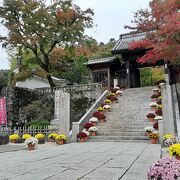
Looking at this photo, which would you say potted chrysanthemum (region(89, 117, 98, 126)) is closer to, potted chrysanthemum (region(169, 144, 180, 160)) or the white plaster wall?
potted chrysanthemum (region(169, 144, 180, 160))

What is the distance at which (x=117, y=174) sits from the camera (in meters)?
6.24

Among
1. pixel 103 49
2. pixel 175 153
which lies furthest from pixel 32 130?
pixel 103 49

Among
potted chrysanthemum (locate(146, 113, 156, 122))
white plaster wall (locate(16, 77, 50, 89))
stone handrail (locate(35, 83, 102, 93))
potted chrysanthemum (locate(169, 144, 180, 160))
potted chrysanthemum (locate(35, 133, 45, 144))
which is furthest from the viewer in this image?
white plaster wall (locate(16, 77, 50, 89))

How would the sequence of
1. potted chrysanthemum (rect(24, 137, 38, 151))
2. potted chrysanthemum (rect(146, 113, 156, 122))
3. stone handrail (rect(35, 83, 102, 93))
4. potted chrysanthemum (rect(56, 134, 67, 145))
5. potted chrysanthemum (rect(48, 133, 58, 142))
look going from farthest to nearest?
1. stone handrail (rect(35, 83, 102, 93))
2. potted chrysanthemum (rect(146, 113, 156, 122))
3. potted chrysanthemum (rect(48, 133, 58, 142))
4. potted chrysanthemum (rect(56, 134, 67, 145))
5. potted chrysanthemum (rect(24, 137, 38, 151))

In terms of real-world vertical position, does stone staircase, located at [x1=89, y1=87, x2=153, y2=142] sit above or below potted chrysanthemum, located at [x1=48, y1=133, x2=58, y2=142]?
above

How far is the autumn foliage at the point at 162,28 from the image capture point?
17641 millimetres

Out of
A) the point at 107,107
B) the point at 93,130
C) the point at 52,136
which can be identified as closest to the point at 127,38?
the point at 107,107

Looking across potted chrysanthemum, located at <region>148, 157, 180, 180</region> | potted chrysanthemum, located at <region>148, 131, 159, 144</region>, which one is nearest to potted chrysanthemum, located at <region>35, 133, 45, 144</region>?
potted chrysanthemum, located at <region>148, 131, 159, 144</region>

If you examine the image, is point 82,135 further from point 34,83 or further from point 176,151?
point 34,83

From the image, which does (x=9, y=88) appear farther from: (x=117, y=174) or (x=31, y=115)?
(x=117, y=174)

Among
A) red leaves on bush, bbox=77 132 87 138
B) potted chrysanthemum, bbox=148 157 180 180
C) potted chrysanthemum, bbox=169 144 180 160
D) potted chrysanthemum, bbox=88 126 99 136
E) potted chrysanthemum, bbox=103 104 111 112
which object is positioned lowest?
potted chrysanthemum, bbox=169 144 180 160

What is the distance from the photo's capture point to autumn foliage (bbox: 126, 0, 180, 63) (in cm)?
1764

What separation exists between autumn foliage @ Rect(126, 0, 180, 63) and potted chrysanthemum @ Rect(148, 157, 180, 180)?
14194 millimetres

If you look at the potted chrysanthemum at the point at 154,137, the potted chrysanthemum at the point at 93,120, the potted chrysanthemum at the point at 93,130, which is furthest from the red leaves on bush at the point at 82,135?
the potted chrysanthemum at the point at 154,137
